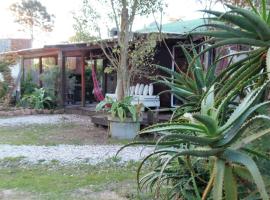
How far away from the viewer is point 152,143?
8.51 feet

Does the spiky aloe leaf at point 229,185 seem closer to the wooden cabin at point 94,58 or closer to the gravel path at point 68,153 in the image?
the gravel path at point 68,153

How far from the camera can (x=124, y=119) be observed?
33.0 ft

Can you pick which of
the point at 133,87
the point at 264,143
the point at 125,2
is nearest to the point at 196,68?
the point at 264,143

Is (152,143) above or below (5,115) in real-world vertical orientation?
above

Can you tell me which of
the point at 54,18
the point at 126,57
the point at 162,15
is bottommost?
the point at 126,57

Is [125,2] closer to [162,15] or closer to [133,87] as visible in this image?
[162,15]

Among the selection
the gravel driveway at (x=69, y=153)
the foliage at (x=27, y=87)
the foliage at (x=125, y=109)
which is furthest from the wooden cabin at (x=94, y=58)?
the gravel driveway at (x=69, y=153)

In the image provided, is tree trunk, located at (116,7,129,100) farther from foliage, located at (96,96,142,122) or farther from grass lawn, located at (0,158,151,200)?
grass lawn, located at (0,158,151,200)

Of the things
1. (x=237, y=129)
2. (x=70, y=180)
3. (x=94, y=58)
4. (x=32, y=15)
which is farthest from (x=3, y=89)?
(x=32, y=15)

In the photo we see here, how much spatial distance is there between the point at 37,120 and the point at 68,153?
6.03 metres

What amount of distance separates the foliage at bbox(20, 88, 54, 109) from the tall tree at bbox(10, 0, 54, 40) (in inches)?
1121

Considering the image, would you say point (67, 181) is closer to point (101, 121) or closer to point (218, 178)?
point (218, 178)

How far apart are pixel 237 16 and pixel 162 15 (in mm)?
9326

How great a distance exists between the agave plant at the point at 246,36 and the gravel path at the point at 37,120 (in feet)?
35.8
